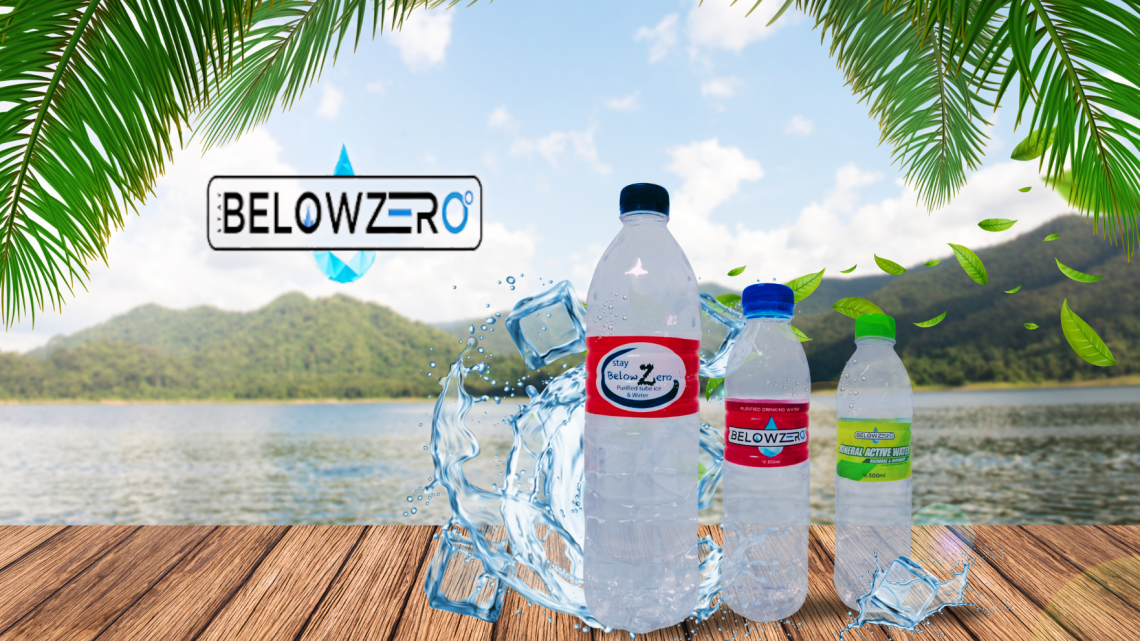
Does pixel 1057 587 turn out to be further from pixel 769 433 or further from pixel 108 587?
pixel 108 587

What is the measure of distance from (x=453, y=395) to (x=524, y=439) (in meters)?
0.21

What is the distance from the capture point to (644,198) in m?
1.10

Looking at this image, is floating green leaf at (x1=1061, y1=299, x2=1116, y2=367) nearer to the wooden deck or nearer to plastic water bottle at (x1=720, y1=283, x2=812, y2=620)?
the wooden deck

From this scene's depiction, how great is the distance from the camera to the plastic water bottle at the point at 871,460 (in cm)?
107

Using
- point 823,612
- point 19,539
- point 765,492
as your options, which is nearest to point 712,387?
point 765,492

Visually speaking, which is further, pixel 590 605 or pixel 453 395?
pixel 453 395

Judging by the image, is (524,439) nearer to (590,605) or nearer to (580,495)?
(580,495)

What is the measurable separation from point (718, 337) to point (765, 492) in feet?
1.26

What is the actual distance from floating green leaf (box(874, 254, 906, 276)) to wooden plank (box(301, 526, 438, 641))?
1.30m

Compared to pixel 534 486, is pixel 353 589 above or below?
below

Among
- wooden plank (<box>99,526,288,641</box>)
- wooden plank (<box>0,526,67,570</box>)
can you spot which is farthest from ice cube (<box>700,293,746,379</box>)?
wooden plank (<box>0,526,67,570</box>)

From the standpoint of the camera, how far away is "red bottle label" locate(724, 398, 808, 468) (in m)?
1.05

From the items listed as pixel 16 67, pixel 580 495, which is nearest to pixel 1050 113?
pixel 580 495

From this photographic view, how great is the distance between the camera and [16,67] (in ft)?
5.30
